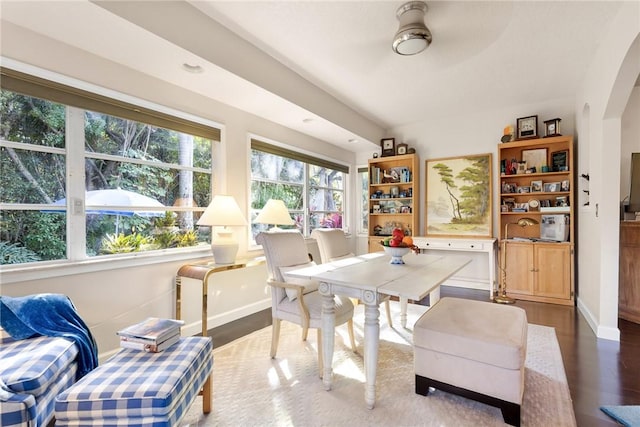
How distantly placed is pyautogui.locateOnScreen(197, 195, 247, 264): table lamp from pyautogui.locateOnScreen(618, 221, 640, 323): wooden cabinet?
389 centimetres

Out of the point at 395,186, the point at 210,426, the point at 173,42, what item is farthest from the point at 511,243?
the point at 173,42

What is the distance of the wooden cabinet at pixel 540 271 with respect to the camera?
3688mm

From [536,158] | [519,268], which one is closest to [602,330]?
[519,268]

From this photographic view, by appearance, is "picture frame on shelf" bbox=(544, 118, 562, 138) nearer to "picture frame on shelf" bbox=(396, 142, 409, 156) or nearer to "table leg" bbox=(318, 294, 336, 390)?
"picture frame on shelf" bbox=(396, 142, 409, 156)

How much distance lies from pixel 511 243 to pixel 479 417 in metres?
3.03

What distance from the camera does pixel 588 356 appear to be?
2.35 meters

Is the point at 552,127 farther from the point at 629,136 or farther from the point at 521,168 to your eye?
the point at 629,136

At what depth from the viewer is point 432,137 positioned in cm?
492

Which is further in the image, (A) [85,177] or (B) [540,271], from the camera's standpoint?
(B) [540,271]

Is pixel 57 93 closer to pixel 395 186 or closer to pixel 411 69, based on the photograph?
pixel 411 69

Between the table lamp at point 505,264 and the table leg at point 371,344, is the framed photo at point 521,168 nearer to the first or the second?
the table lamp at point 505,264

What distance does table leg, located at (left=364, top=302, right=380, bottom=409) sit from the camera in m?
1.68

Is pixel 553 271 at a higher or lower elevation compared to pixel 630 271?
lower

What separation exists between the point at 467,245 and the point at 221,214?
11.0ft
